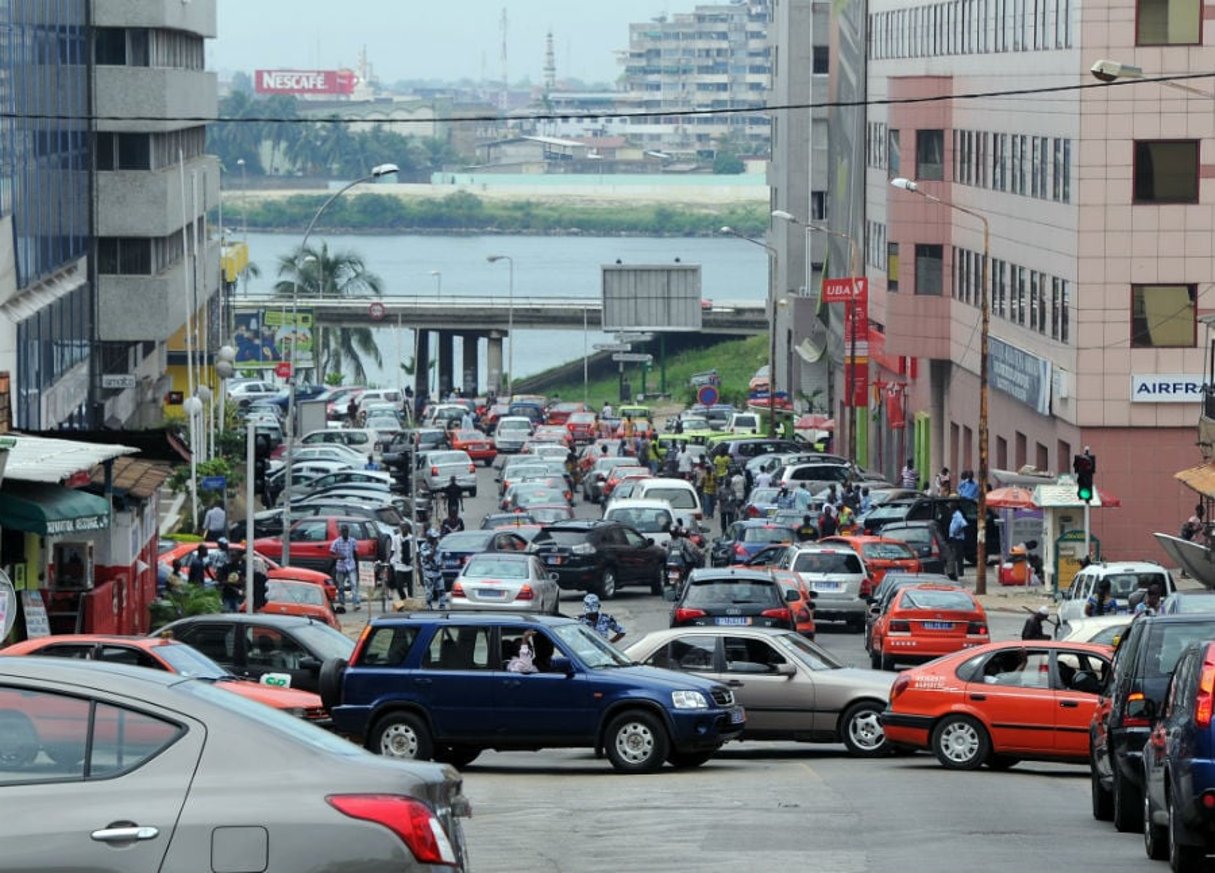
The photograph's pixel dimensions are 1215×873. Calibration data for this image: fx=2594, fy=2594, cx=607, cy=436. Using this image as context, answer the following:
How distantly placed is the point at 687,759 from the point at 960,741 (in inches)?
91.1

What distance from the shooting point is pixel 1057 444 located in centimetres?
5700

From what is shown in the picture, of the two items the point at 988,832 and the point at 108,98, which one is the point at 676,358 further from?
the point at 988,832

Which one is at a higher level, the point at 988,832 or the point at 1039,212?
the point at 1039,212

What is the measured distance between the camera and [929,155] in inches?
2835

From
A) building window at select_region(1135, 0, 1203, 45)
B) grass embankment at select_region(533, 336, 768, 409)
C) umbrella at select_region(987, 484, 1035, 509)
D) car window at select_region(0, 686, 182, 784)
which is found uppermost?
building window at select_region(1135, 0, 1203, 45)

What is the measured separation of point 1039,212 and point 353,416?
46843 mm

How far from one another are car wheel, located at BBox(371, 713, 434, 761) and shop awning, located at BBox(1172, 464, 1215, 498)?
24.5 meters

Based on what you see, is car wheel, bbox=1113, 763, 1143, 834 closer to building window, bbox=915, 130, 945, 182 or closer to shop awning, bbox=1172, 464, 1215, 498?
shop awning, bbox=1172, 464, 1215, 498

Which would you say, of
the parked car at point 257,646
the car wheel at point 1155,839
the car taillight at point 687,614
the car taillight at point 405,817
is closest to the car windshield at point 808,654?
the parked car at point 257,646

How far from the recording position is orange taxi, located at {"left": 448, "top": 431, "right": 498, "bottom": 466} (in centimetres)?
8500

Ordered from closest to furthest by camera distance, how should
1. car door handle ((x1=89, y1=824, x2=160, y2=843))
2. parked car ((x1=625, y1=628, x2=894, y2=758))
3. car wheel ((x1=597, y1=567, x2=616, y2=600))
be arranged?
car door handle ((x1=89, y1=824, x2=160, y2=843)) → parked car ((x1=625, y1=628, x2=894, y2=758)) → car wheel ((x1=597, y1=567, x2=616, y2=600))

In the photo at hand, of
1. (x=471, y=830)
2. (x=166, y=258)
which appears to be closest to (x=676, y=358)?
(x=166, y=258)

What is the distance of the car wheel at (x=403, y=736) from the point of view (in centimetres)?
2153

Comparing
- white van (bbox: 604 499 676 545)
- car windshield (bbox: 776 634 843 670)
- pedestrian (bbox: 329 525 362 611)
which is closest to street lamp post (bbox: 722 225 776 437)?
white van (bbox: 604 499 676 545)
